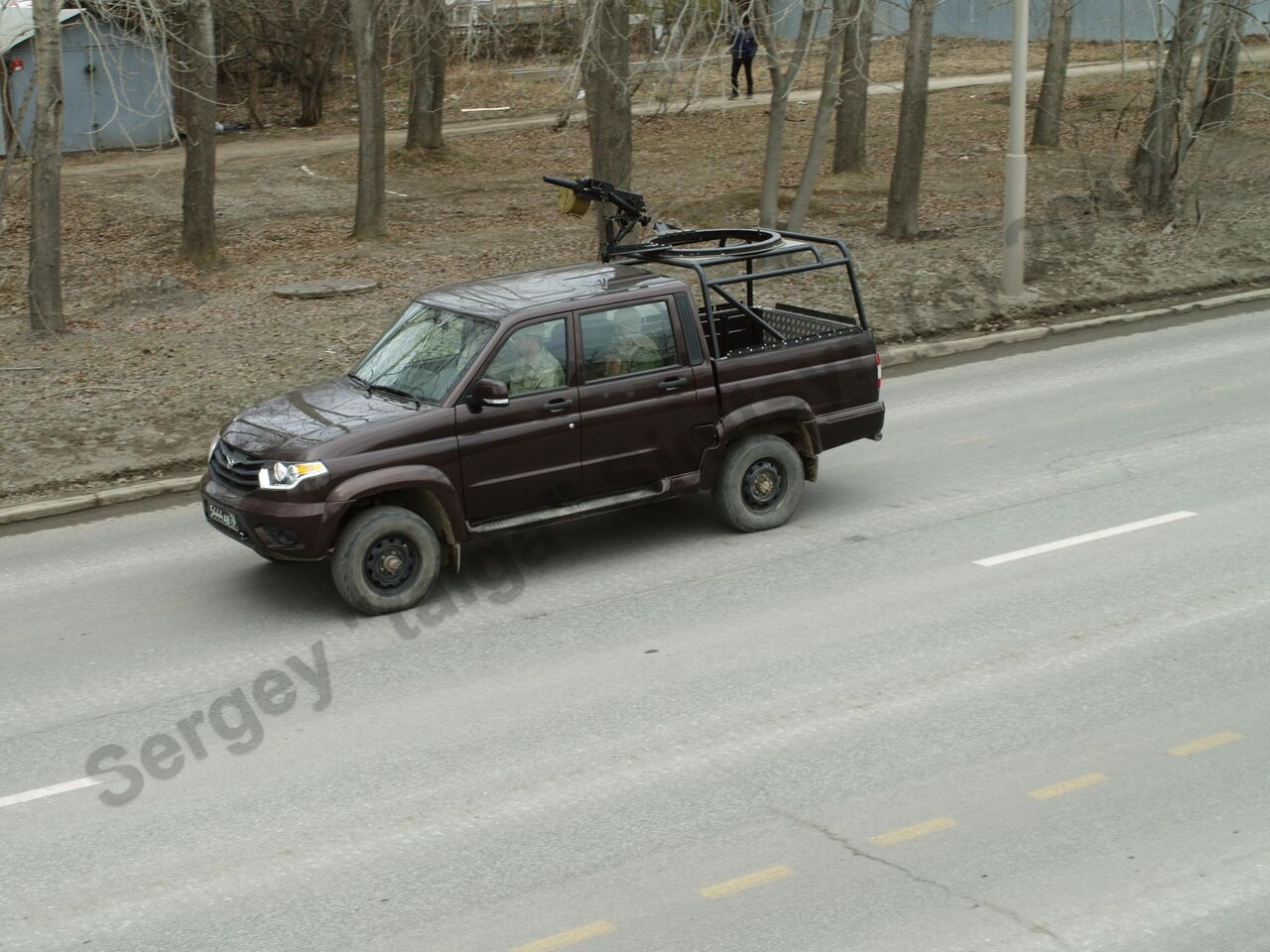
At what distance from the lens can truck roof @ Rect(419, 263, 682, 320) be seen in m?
9.82

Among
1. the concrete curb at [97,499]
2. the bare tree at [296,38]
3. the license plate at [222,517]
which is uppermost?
the bare tree at [296,38]

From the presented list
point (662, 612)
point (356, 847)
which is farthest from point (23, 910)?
point (662, 612)

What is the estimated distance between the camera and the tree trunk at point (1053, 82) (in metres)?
27.2

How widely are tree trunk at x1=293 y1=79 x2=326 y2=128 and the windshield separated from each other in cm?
2641

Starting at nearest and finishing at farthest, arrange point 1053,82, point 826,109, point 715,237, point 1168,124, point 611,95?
1. point 715,237
2. point 611,95
3. point 826,109
4. point 1168,124
5. point 1053,82

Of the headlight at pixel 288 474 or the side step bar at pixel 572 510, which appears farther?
the side step bar at pixel 572 510

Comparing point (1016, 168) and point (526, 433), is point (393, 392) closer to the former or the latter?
point (526, 433)

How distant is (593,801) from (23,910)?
2.46m

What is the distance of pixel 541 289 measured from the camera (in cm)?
1011

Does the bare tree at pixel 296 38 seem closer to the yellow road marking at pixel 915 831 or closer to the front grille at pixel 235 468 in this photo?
the front grille at pixel 235 468

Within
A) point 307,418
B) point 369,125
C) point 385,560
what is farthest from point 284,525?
point 369,125

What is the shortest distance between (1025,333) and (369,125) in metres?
10.7

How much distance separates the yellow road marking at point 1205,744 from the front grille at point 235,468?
218 inches

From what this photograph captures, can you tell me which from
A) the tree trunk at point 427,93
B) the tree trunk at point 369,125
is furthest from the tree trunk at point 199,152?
the tree trunk at point 427,93
